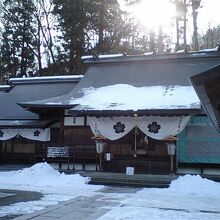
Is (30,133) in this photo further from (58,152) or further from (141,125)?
(141,125)

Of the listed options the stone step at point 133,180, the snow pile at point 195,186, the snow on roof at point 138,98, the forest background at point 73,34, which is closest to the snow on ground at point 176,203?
the snow pile at point 195,186

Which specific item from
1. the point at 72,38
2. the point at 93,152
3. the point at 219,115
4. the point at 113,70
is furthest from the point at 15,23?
the point at 219,115

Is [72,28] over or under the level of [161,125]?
over

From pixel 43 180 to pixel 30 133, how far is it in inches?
188

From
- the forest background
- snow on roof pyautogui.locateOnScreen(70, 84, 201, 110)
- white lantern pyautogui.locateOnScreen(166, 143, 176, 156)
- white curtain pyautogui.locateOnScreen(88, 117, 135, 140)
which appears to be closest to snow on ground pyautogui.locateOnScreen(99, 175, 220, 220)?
white lantern pyautogui.locateOnScreen(166, 143, 176, 156)

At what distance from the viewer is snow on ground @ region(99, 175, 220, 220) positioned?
31.2 feet

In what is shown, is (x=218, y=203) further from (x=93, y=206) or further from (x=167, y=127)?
(x=167, y=127)

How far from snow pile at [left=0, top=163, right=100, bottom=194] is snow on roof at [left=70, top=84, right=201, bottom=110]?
10.7 ft

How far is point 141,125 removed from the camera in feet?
56.3

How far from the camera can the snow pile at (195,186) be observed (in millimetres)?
13595

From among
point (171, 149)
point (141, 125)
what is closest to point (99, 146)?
point (141, 125)

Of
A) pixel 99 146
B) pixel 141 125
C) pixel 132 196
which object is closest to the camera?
pixel 132 196

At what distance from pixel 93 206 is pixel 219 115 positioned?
522cm

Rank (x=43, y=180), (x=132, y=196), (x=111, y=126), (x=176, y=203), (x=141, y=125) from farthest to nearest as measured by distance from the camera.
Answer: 1. (x=111, y=126)
2. (x=141, y=125)
3. (x=43, y=180)
4. (x=132, y=196)
5. (x=176, y=203)
